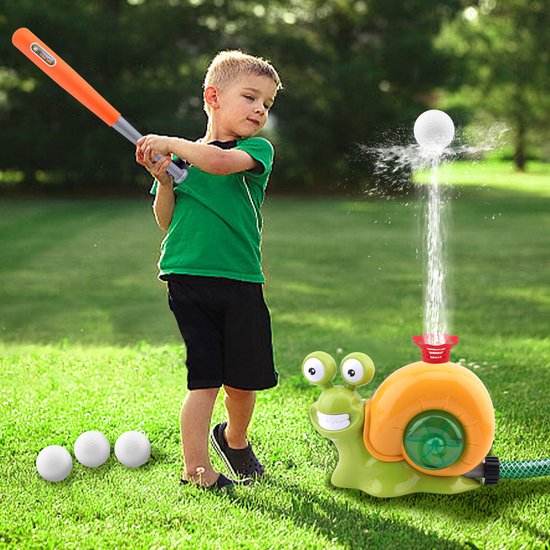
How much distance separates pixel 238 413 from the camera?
2783mm

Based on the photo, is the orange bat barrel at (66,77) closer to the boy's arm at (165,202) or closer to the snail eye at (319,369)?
the boy's arm at (165,202)

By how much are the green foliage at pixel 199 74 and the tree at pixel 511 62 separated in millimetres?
4687

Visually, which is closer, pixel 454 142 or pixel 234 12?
pixel 454 142

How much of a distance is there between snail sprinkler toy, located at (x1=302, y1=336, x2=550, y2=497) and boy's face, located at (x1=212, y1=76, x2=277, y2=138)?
0.71 m

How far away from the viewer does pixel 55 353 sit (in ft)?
14.8

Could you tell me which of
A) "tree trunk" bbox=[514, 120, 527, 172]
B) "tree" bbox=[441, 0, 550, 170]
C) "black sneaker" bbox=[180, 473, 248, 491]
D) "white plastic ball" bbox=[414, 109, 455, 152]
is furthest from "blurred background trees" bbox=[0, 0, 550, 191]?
"black sneaker" bbox=[180, 473, 248, 491]

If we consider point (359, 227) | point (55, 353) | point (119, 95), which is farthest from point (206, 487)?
point (119, 95)

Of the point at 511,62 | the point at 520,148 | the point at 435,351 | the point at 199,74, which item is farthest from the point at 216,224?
the point at 511,62

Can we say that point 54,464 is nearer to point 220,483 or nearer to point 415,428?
point 220,483

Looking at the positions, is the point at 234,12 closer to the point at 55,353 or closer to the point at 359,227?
the point at 359,227

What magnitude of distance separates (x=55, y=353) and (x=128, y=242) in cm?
524

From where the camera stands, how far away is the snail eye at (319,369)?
8.79 feet

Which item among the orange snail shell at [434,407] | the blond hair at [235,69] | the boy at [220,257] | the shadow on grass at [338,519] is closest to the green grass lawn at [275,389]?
the shadow on grass at [338,519]

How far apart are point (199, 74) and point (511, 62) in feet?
32.2
